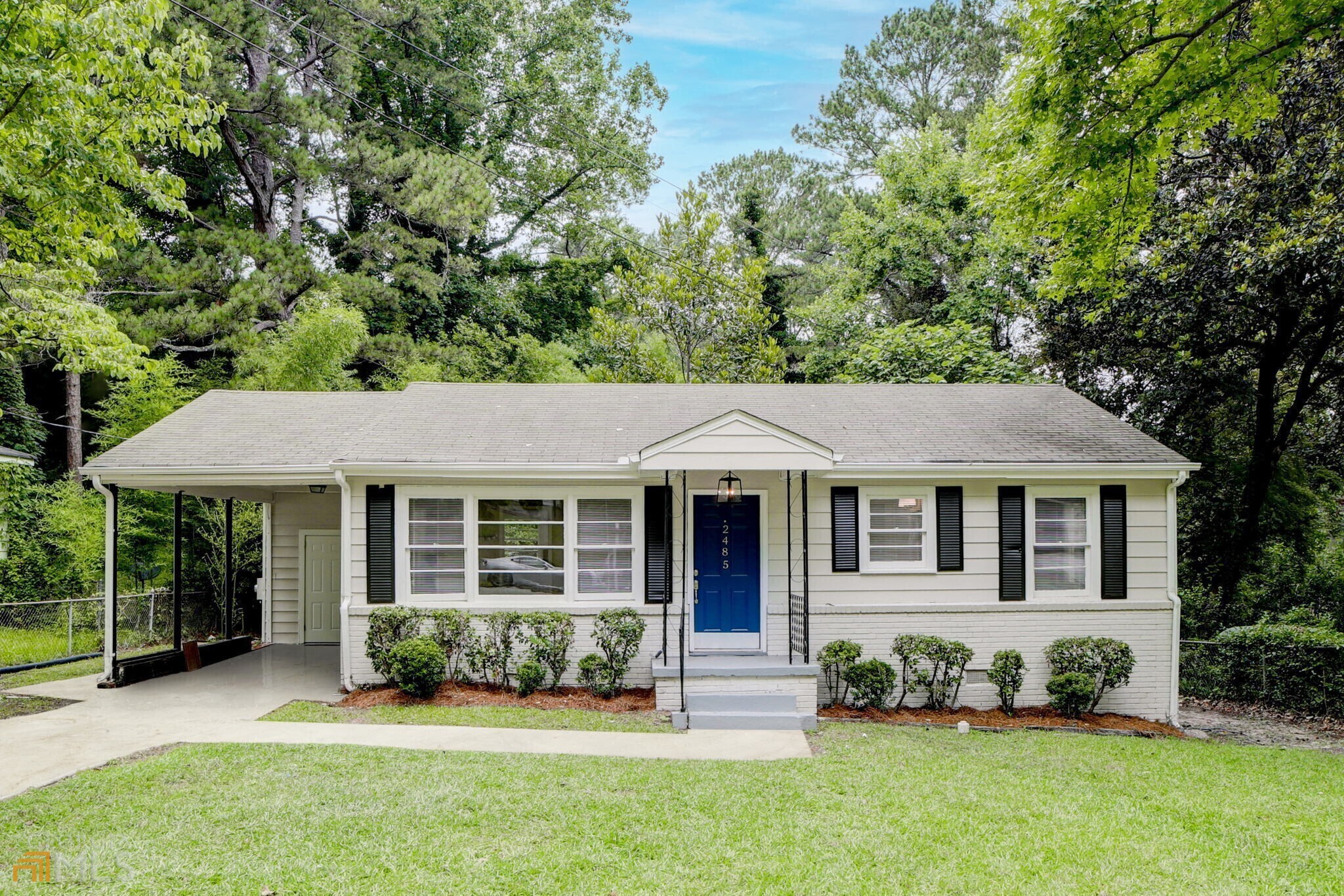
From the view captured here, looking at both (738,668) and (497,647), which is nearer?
(738,668)

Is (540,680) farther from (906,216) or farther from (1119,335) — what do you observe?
(906,216)

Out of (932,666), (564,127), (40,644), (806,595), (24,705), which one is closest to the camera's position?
(24,705)

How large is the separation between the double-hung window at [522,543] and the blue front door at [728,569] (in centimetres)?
85

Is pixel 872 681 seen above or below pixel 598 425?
below

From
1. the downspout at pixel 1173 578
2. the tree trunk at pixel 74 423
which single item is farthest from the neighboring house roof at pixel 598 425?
the tree trunk at pixel 74 423

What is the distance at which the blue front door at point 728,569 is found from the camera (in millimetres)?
10172

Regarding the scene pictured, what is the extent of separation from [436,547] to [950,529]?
6567 mm

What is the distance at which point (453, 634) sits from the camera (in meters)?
9.77

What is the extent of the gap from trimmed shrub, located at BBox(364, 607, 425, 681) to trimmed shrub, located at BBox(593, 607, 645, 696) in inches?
88.5

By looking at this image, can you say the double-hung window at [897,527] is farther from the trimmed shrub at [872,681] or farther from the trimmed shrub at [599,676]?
the trimmed shrub at [599,676]

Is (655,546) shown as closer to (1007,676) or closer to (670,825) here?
(1007,676)

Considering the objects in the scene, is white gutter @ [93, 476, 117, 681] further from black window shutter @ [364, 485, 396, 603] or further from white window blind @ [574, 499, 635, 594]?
white window blind @ [574, 499, 635, 594]

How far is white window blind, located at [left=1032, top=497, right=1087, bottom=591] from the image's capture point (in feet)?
33.9

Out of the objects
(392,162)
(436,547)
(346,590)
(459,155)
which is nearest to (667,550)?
(436,547)
